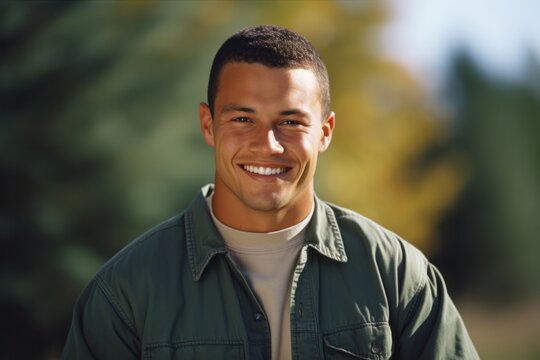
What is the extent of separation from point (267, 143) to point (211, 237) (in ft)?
1.19

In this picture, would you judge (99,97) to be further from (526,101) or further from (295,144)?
(526,101)

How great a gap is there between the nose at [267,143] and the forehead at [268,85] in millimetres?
91

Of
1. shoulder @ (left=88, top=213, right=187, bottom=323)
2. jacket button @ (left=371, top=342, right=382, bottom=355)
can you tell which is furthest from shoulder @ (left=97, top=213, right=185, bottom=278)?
jacket button @ (left=371, top=342, right=382, bottom=355)

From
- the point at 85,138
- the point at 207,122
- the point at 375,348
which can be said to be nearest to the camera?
the point at 375,348

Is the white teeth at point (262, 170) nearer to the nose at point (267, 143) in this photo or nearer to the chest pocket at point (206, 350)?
the nose at point (267, 143)

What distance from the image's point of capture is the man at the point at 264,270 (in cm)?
270

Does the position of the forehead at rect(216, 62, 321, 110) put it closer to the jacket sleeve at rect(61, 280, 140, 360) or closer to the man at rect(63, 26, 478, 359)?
the man at rect(63, 26, 478, 359)

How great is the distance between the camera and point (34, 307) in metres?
5.98

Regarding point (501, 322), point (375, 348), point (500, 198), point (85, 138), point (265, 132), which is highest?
point (85, 138)

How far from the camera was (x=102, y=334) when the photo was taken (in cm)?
269

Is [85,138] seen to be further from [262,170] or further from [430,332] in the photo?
[430,332]

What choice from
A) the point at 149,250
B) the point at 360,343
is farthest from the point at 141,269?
the point at 360,343

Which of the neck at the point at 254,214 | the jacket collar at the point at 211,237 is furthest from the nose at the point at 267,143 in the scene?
the jacket collar at the point at 211,237

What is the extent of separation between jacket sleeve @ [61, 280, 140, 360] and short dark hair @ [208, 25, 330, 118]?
0.70 meters
